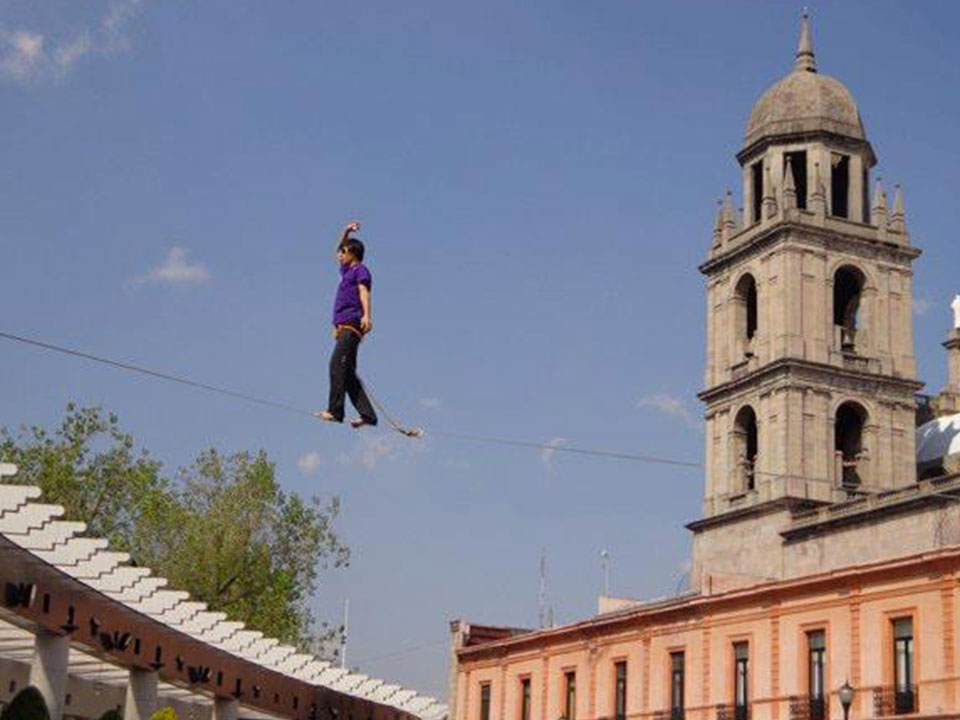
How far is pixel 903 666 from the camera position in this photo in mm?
38469

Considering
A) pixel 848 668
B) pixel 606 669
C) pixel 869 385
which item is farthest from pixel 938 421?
pixel 848 668

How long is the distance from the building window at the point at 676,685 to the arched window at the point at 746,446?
1388 centimetres

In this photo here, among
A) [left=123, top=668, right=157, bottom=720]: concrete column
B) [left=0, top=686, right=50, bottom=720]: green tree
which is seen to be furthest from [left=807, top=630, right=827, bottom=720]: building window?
[left=0, top=686, right=50, bottom=720]: green tree

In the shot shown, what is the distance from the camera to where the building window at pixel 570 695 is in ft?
173

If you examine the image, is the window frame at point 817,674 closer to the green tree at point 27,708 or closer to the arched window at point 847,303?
the arched window at point 847,303

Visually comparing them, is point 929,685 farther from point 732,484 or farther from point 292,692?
point 732,484

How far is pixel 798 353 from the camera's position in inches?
2343

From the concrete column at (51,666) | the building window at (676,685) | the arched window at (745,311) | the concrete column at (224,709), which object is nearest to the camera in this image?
the concrete column at (51,666)

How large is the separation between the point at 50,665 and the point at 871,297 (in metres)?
40.8

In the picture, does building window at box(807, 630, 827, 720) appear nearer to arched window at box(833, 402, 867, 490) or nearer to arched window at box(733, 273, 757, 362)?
arched window at box(833, 402, 867, 490)

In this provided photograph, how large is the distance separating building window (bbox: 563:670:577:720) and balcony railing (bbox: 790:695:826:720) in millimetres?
12399

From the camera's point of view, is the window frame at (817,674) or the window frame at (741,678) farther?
the window frame at (741,678)

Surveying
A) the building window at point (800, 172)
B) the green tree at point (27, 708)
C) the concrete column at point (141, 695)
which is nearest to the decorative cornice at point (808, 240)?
the building window at point (800, 172)

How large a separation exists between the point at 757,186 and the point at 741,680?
26.0 meters
